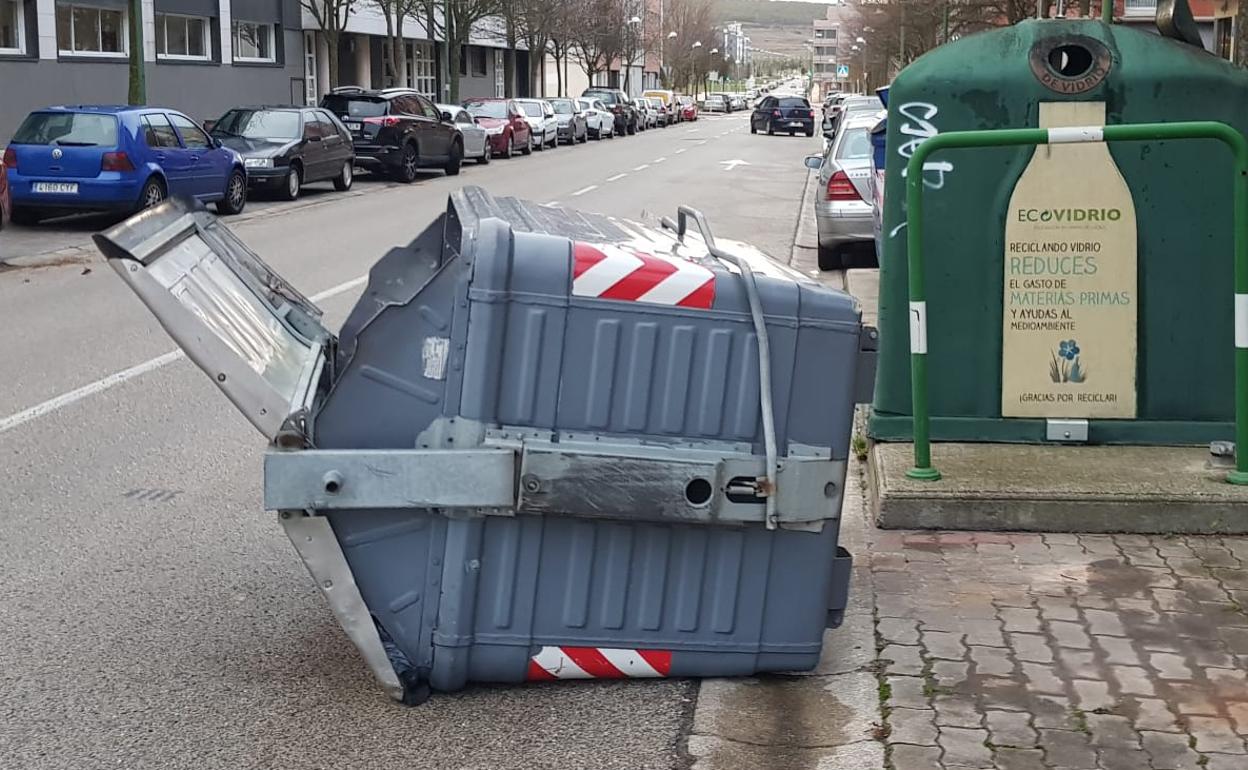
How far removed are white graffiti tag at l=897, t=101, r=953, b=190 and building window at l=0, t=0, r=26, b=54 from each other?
26.5m

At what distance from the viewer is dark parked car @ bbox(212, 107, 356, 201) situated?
23500mm

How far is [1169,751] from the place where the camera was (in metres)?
4.02

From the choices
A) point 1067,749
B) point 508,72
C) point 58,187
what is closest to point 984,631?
point 1067,749

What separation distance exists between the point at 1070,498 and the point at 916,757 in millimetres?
2246

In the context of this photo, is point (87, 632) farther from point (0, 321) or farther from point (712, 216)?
point (712, 216)

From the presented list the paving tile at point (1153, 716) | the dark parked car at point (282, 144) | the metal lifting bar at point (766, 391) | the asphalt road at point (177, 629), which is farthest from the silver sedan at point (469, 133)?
the paving tile at point (1153, 716)

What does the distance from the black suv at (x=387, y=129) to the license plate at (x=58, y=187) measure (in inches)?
422

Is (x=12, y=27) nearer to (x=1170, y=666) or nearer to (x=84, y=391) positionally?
(x=84, y=391)

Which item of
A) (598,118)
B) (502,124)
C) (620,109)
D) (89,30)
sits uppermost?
(89,30)

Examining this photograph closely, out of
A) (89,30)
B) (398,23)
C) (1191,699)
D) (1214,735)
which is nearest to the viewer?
(1214,735)

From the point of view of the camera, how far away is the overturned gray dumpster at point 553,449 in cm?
→ 420

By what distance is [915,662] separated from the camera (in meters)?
4.67

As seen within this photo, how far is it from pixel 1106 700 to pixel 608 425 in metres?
1.61

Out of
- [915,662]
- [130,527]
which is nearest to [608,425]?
[915,662]
